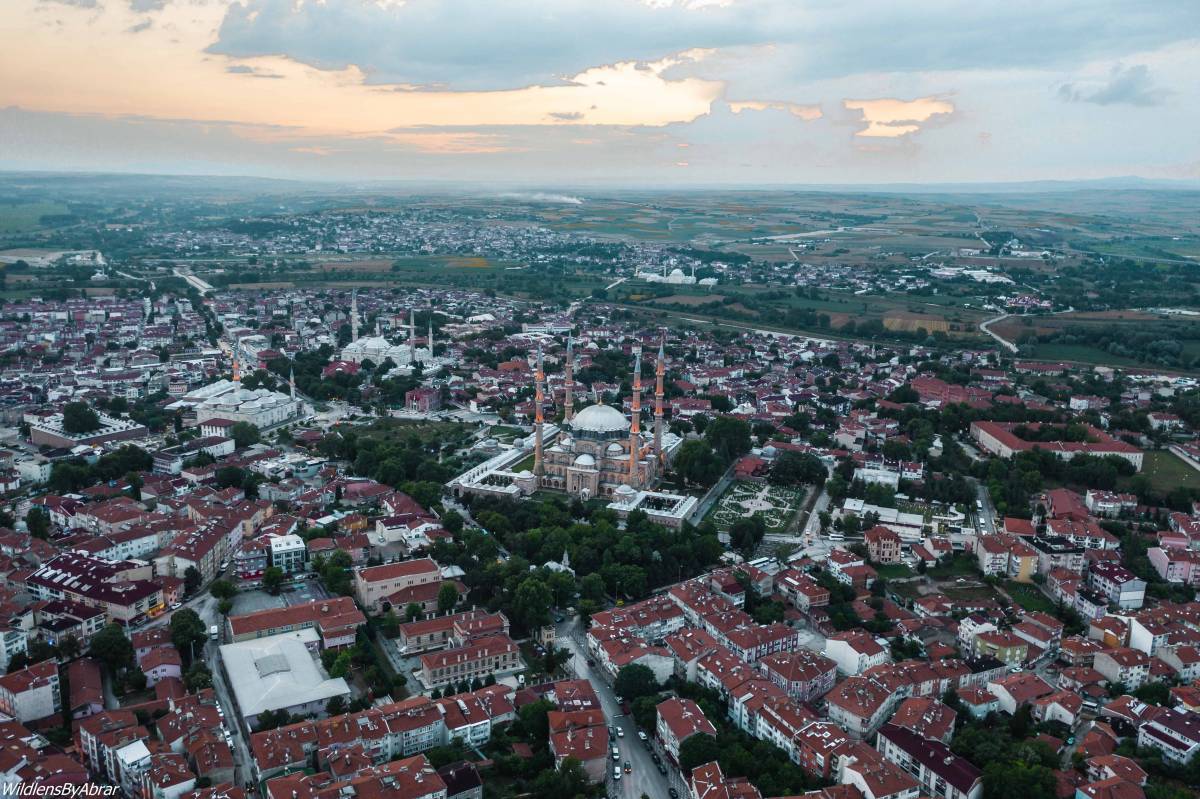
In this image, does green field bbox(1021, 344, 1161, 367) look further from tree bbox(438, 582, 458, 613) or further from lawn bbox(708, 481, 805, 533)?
tree bbox(438, 582, 458, 613)

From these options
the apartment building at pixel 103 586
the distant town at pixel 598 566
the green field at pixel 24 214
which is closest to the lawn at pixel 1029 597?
the distant town at pixel 598 566

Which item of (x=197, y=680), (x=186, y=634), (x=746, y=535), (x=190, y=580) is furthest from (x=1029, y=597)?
(x=190, y=580)

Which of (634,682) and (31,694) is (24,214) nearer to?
(31,694)

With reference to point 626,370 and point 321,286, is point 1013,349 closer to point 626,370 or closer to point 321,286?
point 626,370

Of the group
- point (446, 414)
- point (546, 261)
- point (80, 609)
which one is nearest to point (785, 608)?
point (80, 609)

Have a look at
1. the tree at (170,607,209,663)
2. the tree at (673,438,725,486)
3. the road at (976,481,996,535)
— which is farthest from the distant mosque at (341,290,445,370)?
the tree at (170,607,209,663)

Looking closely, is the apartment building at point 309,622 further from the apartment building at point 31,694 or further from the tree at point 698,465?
the tree at point 698,465

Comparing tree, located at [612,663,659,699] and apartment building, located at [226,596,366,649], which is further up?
apartment building, located at [226,596,366,649]
